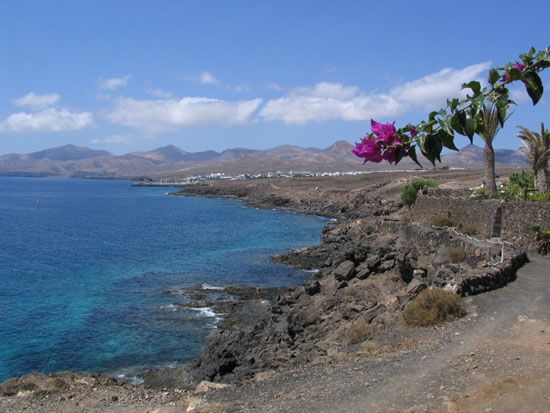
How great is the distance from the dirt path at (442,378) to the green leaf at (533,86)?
8.56 metres

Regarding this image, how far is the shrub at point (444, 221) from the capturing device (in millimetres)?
37938

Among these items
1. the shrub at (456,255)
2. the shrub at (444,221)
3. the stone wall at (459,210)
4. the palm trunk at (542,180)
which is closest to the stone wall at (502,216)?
the stone wall at (459,210)

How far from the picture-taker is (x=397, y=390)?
1220 cm

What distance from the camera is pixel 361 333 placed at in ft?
60.8

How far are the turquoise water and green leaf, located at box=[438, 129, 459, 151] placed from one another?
2288cm

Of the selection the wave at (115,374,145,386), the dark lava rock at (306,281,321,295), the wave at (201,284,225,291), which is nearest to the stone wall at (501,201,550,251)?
the dark lava rock at (306,281,321,295)

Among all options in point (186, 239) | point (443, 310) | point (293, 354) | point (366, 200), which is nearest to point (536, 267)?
point (443, 310)

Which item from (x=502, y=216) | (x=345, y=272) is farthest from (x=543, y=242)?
(x=345, y=272)

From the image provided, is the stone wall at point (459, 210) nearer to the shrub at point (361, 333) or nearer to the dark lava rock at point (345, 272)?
the dark lava rock at point (345, 272)

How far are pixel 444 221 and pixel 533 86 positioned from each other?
36.2 m

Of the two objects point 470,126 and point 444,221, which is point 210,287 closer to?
point 444,221

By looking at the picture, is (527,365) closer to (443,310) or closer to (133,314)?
(443,310)

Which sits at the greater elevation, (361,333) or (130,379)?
(361,333)

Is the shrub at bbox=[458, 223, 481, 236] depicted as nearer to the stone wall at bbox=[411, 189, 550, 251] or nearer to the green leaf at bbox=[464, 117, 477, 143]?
the stone wall at bbox=[411, 189, 550, 251]
